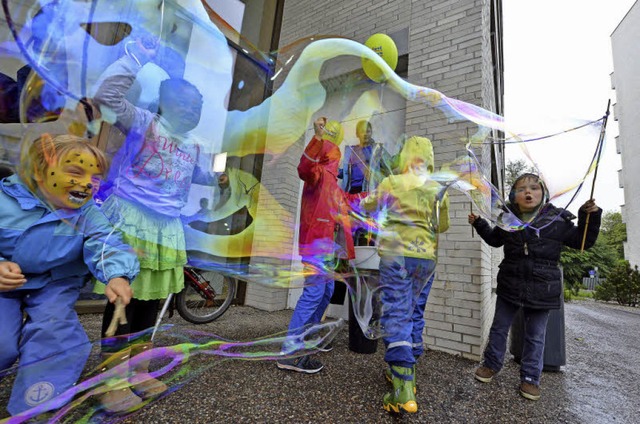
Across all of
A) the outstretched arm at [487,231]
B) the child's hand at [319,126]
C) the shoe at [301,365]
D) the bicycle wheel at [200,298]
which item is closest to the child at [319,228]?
the shoe at [301,365]

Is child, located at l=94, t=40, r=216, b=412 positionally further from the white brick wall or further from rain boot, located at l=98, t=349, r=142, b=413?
the white brick wall

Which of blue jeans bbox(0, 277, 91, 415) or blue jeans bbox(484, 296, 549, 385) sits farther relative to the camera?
blue jeans bbox(484, 296, 549, 385)

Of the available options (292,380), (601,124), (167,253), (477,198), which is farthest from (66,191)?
(601,124)

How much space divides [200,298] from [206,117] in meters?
2.40

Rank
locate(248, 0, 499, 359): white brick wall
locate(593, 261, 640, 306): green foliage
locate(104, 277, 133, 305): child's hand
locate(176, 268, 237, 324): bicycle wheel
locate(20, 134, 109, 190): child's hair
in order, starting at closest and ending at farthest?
1. locate(104, 277, 133, 305): child's hand
2. locate(20, 134, 109, 190): child's hair
3. locate(248, 0, 499, 359): white brick wall
4. locate(176, 268, 237, 324): bicycle wheel
5. locate(593, 261, 640, 306): green foliage

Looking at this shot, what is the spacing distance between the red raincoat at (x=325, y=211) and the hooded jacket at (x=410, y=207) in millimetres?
220

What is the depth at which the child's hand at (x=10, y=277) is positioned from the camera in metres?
1.12

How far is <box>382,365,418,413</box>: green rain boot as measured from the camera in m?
1.82

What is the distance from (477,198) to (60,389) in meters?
2.55

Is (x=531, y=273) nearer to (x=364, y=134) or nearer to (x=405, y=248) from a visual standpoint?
(x=405, y=248)

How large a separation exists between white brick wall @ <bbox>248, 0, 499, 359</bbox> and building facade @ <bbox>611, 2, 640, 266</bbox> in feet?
86.8

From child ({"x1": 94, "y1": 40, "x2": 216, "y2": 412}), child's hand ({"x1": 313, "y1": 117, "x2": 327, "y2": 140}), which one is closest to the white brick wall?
child's hand ({"x1": 313, "y1": 117, "x2": 327, "y2": 140})

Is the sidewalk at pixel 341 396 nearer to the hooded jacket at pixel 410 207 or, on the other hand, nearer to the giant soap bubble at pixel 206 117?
the giant soap bubble at pixel 206 117

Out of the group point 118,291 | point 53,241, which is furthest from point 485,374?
point 53,241
